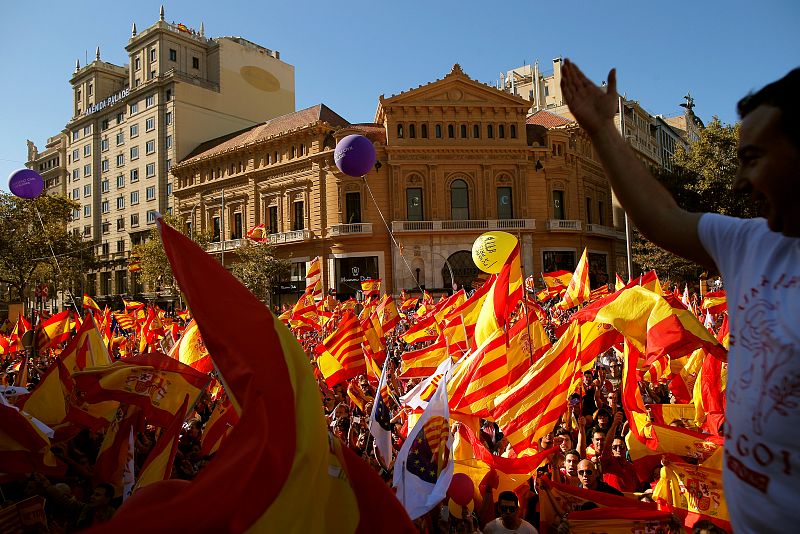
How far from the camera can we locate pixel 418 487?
14.7 feet

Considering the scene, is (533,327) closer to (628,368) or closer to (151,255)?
(628,368)

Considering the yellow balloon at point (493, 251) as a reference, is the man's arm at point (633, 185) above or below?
below

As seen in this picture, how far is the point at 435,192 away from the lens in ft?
137

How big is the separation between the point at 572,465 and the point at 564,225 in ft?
128

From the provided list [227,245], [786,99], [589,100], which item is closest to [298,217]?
[227,245]

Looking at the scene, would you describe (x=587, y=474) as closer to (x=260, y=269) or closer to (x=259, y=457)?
(x=259, y=457)

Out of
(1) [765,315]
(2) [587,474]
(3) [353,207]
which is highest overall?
(3) [353,207]

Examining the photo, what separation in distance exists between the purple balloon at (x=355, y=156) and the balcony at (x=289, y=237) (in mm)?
30172

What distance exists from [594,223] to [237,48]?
37.9 m

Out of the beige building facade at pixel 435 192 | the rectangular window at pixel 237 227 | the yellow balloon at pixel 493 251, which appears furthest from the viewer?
the rectangular window at pixel 237 227

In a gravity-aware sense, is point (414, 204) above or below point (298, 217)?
above

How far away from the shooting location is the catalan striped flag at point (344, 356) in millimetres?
10672

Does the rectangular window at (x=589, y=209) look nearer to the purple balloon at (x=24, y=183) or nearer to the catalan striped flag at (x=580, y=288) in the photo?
the catalan striped flag at (x=580, y=288)

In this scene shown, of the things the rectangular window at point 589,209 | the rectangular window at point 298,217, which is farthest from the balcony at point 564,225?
the rectangular window at point 298,217
